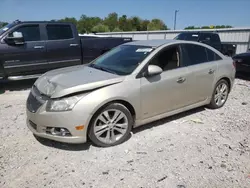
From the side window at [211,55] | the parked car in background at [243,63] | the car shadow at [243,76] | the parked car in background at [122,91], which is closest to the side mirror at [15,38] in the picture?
the parked car in background at [122,91]

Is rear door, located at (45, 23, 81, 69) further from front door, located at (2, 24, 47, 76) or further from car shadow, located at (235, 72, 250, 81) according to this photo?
car shadow, located at (235, 72, 250, 81)

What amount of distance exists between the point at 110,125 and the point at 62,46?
4362 millimetres

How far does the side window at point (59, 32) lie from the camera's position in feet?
21.5

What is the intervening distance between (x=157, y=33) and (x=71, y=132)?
2030 cm

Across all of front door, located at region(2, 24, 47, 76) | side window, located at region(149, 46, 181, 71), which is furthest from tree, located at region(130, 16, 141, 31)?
side window, located at region(149, 46, 181, 71)

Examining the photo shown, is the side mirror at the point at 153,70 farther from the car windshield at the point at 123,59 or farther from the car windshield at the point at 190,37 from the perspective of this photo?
the car windshield at the point at 190,37

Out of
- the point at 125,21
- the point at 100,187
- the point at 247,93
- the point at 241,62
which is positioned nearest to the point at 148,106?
the point at 100,187

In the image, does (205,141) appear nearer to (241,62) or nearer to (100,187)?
(100,187)

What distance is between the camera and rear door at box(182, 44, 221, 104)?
3986 millimetres

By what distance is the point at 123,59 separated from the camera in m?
3.78

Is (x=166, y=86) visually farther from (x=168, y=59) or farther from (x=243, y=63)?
(x=243, y=63)

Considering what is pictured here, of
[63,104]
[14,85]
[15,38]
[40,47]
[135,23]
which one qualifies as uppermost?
[135,23]

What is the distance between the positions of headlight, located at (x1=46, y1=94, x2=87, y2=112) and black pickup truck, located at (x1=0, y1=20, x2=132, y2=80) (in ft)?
11.7

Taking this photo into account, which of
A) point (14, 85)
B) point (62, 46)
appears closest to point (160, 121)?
point (62, 46)
